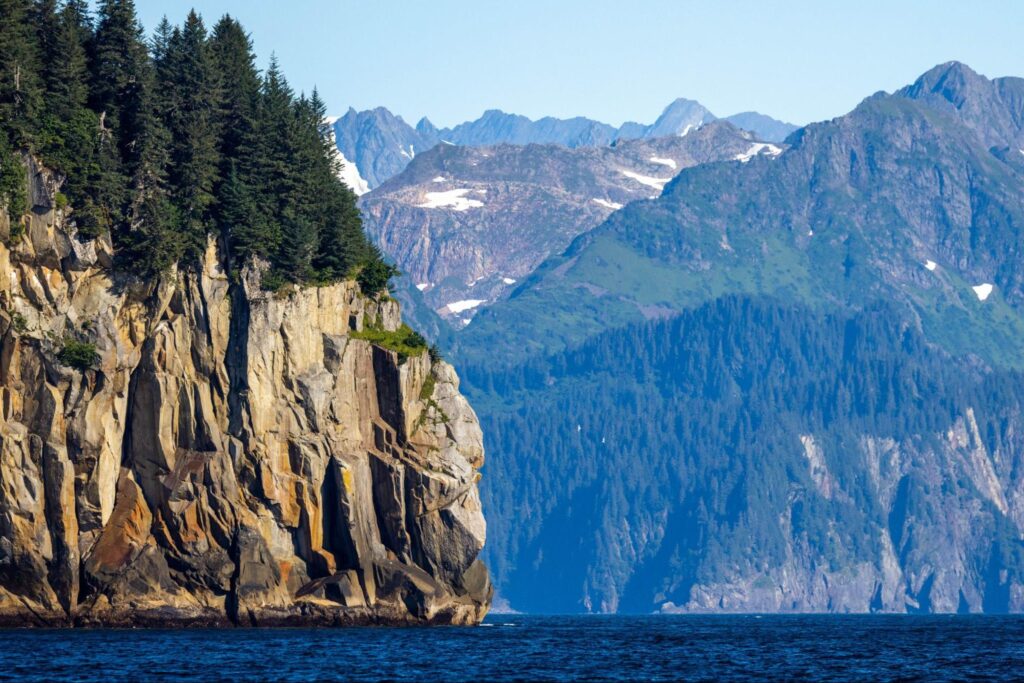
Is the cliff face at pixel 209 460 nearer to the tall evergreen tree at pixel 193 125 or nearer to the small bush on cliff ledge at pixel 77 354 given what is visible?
the small bush on cliff ledge at pixel 77 354

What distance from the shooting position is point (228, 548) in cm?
15562

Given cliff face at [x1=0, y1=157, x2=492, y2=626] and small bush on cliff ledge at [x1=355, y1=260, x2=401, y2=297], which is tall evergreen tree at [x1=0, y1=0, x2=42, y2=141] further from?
small bush on cliff ledge at [x1=355, y1=260, x2=401, y2=297]

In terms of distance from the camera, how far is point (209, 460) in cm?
15525

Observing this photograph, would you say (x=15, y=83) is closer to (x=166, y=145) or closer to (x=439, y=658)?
(x=166, y=145)

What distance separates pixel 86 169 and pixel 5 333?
14.7 m

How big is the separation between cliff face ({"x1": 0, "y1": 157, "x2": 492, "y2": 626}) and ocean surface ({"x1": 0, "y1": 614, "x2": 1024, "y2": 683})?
Result: 3505 mm

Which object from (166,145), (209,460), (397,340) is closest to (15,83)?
(166,145)

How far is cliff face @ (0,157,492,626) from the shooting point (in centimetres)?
14862

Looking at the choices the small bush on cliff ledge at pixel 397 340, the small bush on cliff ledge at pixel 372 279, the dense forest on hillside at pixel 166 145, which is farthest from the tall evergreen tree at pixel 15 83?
the small bush on cliff ledge at pixel 372 279

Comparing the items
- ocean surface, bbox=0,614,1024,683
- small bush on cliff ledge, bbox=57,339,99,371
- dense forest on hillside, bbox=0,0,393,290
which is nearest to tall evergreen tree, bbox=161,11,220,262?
dense forest on hillside, bbox=0,0,393,290

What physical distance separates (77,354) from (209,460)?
12277 mm

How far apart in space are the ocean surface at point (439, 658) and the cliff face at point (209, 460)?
350 centimetres

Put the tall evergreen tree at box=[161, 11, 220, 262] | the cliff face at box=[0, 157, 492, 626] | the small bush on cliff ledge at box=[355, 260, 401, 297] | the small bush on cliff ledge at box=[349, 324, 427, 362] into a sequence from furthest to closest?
the small bush on cliff ledge at box=[355, 260, 401, 297]
the small bush on cliff ledge at box=[349, 324, 427, 362]
the tall evergreen tree at box=[161, 11, 220, 262]
the cliff face at box=[0, 157, 492, 626]

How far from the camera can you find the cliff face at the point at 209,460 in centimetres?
14862
